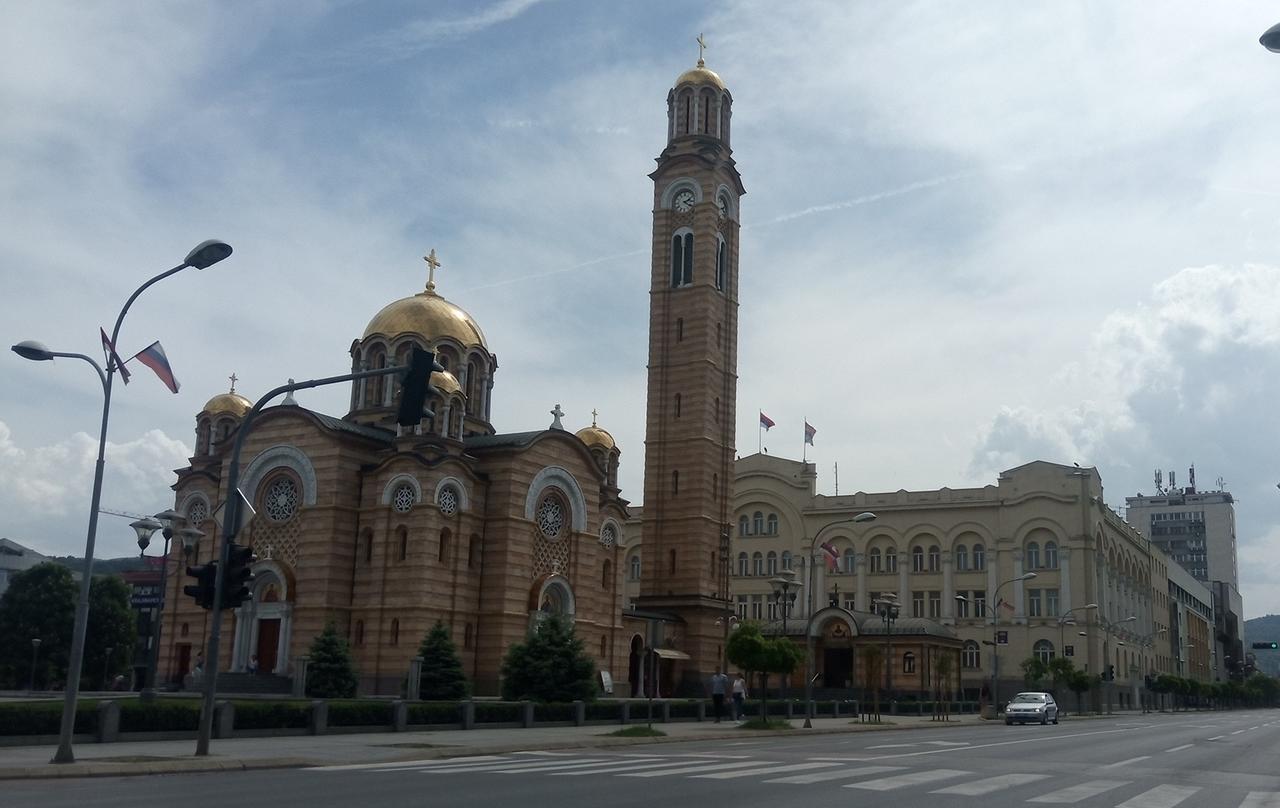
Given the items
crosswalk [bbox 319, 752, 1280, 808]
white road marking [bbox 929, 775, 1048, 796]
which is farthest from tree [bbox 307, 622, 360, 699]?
white road marking [bbox 929, 775, 1048, 796]

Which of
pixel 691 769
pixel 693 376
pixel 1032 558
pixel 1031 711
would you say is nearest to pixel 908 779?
pixel 691 769

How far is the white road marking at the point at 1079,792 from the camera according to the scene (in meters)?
15.7

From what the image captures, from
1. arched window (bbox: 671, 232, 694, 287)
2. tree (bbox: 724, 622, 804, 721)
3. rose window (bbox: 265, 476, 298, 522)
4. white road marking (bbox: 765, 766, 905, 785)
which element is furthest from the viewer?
arched window (bbox: 671, 232, 694, 287)

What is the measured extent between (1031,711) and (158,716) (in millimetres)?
37235

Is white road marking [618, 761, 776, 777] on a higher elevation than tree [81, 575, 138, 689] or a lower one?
lower

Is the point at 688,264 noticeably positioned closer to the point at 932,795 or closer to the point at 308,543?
the point at 308,543

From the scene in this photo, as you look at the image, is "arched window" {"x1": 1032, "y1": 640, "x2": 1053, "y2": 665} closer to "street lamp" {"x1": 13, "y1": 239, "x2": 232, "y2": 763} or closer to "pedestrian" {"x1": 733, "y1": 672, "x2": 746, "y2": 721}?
"pedestrian" {"x1": 733, "y1": 672, "x2": 746, "y2": 721}

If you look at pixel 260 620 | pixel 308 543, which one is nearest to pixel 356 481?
pixel 308 543

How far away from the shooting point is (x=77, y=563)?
14162 centimetres

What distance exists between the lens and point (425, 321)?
54719 millimetres

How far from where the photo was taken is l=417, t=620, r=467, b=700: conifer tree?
42031 millimetres

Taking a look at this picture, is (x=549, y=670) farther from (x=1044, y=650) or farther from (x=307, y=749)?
(x=1044, y=650)

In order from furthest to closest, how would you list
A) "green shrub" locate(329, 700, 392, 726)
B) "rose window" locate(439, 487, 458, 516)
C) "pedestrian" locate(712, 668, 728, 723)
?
"rose window" locate(439, 487, 458, 516), "pedestrian" locate(712, 668, 728, 723), "green shrub" locate(329, 700, 392, 726)

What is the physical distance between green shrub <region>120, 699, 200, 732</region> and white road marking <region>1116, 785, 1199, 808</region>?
18720 millimetres
